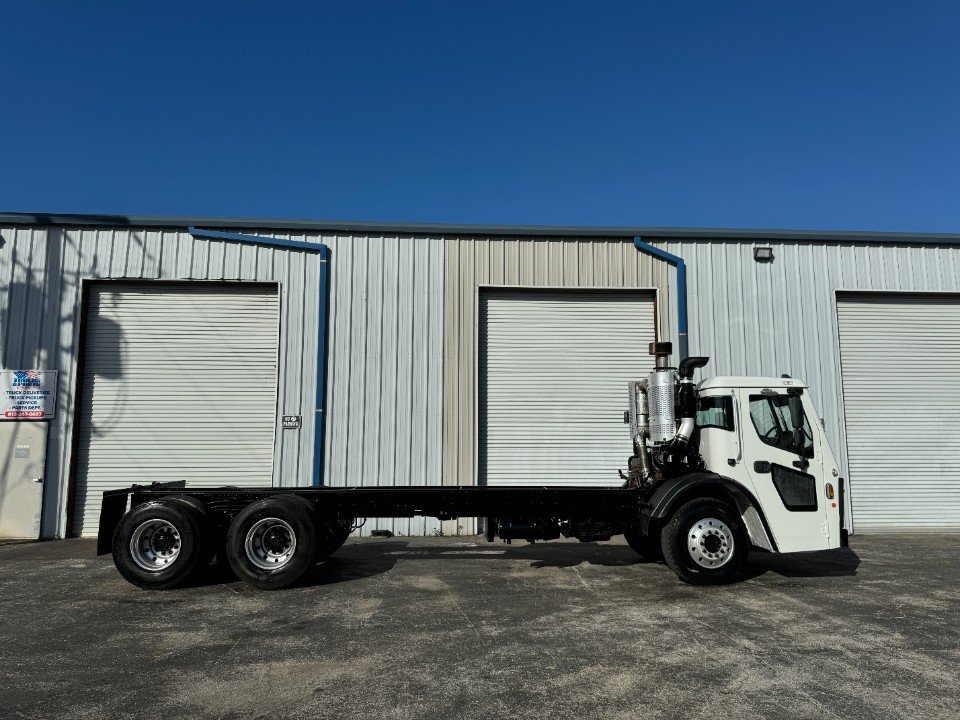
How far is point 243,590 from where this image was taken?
300 inches

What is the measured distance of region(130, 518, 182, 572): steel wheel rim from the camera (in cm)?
764

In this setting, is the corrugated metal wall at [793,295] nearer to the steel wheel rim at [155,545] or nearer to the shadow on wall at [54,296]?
the steel wheel rim at [155,545]

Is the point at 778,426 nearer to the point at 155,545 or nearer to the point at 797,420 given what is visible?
the point at 797,420

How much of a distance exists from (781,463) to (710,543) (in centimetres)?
138

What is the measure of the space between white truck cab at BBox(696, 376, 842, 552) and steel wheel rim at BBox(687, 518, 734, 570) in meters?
0.49

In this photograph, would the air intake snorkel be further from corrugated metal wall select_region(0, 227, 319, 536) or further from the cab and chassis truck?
corrugated metal wall select_region(0, 227, 319, 536)

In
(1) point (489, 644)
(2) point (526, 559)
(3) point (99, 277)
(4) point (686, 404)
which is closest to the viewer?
(1) point (489, 644)

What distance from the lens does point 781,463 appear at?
317 inches

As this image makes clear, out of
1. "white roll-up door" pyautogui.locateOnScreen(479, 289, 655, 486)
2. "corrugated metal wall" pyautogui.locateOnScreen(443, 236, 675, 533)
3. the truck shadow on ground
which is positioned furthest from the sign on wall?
"white roll-up door" pyautogui.locateOnScreen(479, 289, 655, 486)

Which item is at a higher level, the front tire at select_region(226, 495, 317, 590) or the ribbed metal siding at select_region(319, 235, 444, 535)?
the ribbed metal siding at select_region(319, 235, 444, 535)

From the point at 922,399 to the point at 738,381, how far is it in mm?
7980

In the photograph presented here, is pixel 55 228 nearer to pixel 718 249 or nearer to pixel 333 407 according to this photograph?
pixel 333 407

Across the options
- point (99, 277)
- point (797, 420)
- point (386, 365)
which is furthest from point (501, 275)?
point (99, 277)

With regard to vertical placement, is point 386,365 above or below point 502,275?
below
